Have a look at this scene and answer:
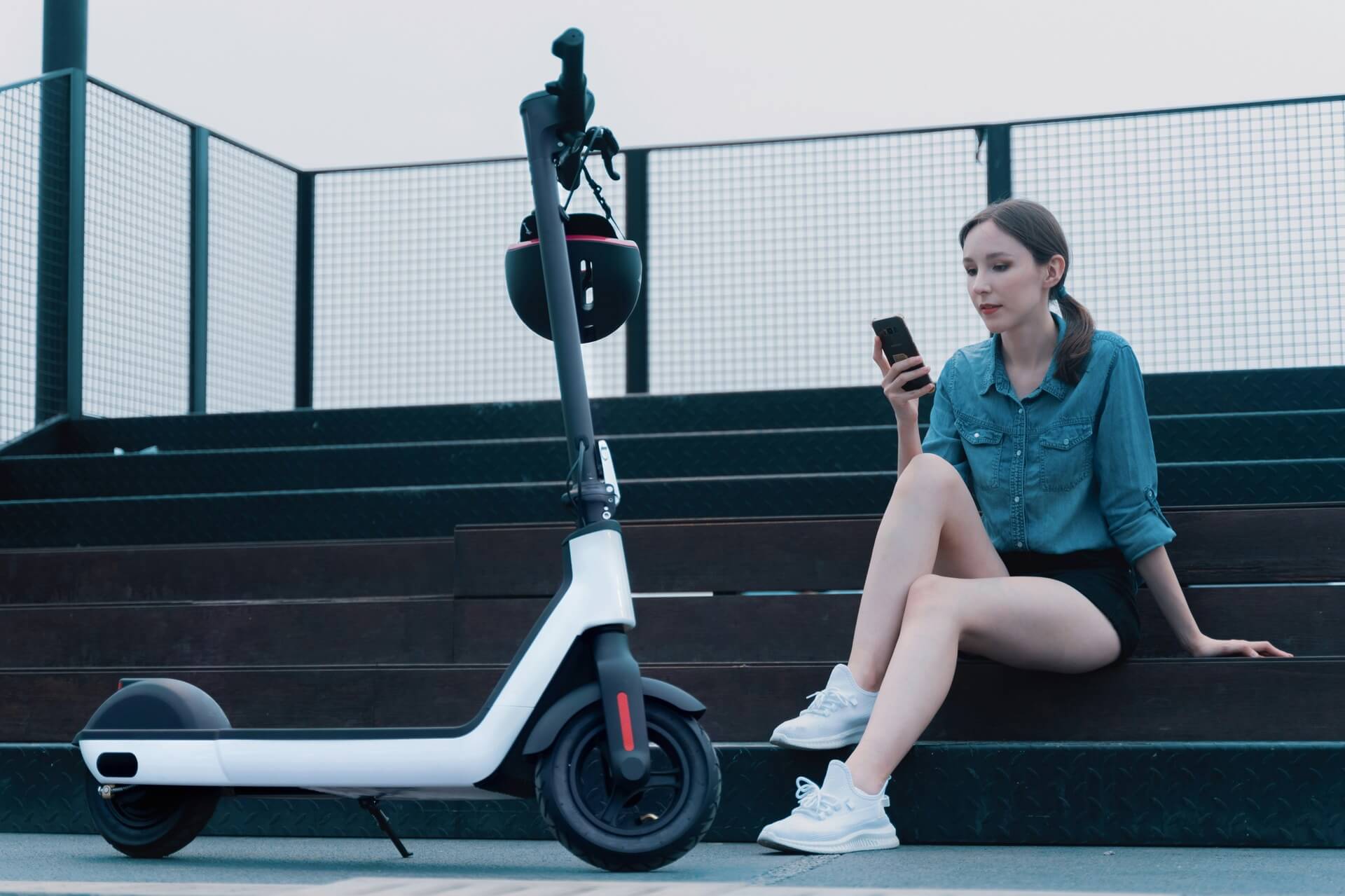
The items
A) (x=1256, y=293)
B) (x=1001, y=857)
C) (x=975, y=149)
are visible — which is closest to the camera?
(x=1001, y=857)

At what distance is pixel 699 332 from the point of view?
16.8 feet

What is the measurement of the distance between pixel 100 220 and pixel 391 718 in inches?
110

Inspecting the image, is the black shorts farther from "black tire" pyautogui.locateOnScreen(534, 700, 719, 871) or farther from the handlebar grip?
the handlebar grip

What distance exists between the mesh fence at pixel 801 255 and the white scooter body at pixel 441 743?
9.14 ft

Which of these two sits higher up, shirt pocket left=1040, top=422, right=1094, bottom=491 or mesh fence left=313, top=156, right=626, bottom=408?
mesh fence left=313, top=156, right=626, bottom=408

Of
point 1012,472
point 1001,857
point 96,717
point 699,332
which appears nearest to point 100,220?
point 699,332

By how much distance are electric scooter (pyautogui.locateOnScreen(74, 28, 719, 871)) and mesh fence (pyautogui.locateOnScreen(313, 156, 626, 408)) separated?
8.85 feet

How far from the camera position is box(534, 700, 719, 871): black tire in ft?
6.86

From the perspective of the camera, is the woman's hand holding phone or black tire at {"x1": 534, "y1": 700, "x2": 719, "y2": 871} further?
the woman's hand holding phone

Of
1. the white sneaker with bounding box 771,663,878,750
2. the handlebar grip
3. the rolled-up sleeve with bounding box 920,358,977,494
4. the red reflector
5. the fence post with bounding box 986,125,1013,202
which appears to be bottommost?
the white sneaker with bounding box 771,663,878,750

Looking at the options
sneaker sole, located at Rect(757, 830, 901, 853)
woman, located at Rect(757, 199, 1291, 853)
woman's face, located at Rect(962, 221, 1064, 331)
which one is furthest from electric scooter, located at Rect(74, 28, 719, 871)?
woman's face, located at Rect(962, 221, 1064, 331)

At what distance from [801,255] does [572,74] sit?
2.88 metres

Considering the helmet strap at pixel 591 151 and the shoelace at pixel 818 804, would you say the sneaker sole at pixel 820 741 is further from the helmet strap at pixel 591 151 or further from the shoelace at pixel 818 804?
the helmet strap at pixel 591 151

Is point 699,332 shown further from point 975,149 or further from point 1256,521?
point 1256,521
